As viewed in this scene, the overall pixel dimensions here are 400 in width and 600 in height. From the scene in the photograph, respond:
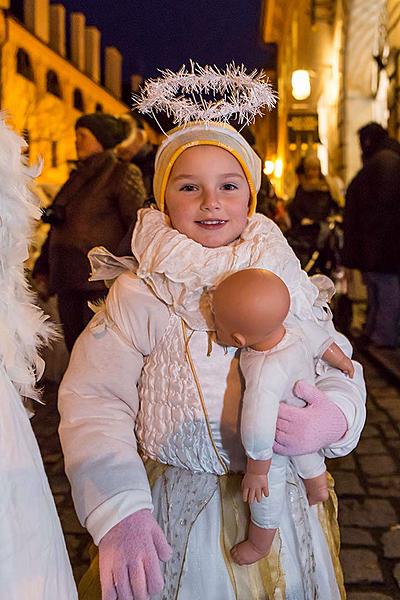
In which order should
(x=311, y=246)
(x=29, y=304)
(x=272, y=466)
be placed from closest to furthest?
(x=29, y=304) → (x=272, y=466) → (x=311, y=246)

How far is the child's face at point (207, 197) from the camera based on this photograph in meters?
1.79

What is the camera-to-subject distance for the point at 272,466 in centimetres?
165

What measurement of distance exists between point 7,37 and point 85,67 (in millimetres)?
15465

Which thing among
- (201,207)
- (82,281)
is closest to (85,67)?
(82,281)

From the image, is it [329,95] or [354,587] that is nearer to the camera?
[354,587]

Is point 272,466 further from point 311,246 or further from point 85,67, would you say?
point 85,67

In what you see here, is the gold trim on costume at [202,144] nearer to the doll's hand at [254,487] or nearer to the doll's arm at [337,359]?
the doll's arm at [337,359]

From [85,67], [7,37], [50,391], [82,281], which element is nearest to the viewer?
[82,281]

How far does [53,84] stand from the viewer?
110 feet

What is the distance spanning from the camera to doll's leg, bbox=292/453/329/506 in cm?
175

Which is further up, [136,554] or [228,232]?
[228,232]

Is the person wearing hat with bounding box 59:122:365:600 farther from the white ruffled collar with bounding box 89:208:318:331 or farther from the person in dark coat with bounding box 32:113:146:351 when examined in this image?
the person in dark coat with bounding box 32:113:146:351

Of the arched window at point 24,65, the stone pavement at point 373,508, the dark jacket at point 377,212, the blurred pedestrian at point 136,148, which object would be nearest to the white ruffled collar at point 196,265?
the stone pavement at point 373,508

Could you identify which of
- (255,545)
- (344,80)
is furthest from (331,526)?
(344,80)
